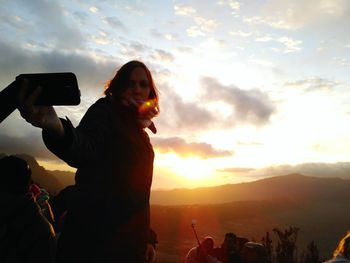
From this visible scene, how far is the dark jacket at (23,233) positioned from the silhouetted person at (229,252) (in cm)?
535

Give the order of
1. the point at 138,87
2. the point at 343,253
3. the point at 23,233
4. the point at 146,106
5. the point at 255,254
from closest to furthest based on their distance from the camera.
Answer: the point at 146,106
the point at 138,87
the point at 23,233
the point at 343,253
the point at 255,254

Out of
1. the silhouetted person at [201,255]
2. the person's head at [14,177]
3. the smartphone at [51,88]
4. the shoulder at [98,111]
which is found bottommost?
the silhouetted person at [201,255]

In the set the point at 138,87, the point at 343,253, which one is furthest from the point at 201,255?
the point at 138,87

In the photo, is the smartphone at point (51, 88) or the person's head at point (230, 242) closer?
the smartphone at point (51, 88)

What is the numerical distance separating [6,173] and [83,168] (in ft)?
5.71

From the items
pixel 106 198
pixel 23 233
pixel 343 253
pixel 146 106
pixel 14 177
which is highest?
pixel 146 106

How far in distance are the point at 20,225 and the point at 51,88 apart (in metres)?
2.18

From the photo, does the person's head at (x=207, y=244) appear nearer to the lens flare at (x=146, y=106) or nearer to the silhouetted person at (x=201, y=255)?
the silhouetted person at (x=201, y=255)

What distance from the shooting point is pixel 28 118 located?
1106 mm

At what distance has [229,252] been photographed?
25.4 feet

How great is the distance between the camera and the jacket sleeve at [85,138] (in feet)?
4.41

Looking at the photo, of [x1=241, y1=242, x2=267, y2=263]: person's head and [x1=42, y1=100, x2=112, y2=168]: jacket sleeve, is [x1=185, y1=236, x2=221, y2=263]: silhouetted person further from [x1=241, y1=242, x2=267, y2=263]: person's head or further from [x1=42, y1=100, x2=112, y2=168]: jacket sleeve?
[x1=42, y1=100, x2=112, y2=168]: jacket sleeve

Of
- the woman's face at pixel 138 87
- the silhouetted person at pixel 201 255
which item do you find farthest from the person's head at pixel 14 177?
the silhouetted person at pixel 201 255

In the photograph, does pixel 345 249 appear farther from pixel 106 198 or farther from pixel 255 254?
pixel 255 254
